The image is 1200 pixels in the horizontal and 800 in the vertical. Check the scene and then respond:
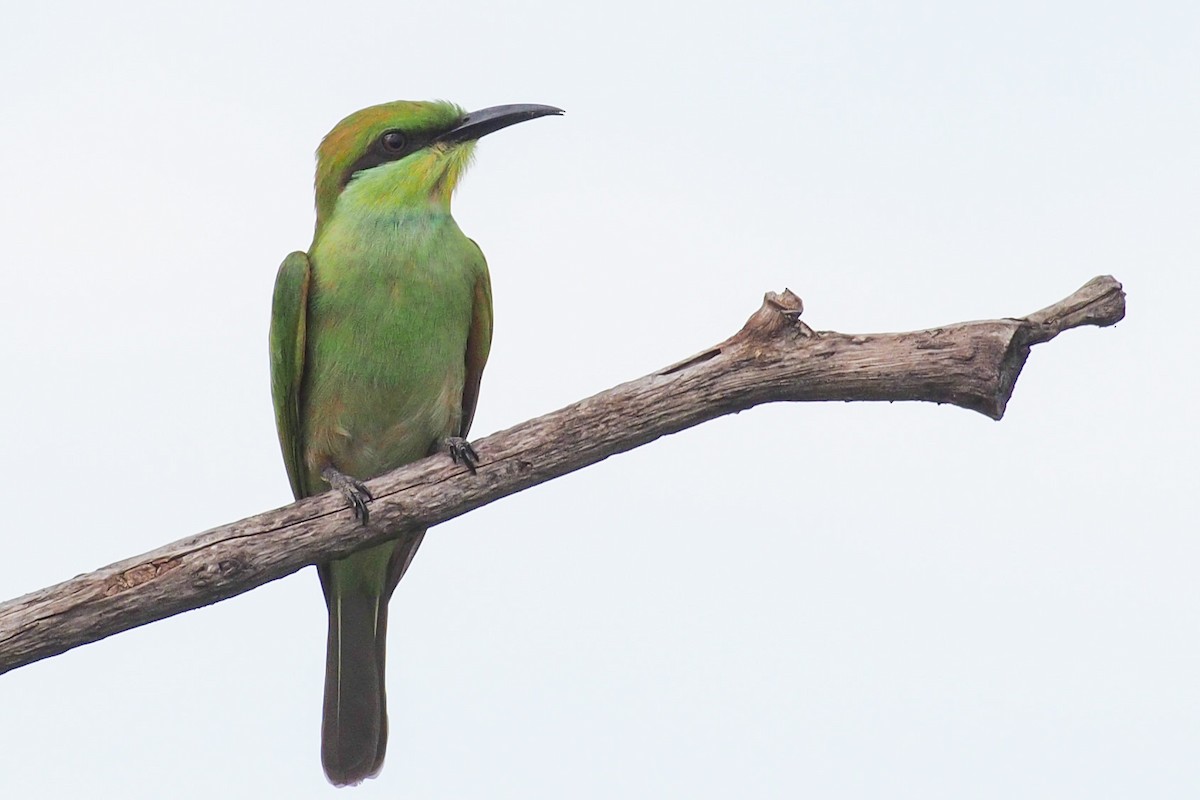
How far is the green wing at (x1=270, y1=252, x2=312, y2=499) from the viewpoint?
18.3 feet

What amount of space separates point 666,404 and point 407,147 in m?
1.88

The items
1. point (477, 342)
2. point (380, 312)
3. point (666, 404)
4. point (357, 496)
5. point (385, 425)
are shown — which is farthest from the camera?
point (477, 342)

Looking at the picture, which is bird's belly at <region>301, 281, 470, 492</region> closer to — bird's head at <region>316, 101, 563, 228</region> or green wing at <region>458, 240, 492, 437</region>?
green wing at <region>458, 240, 492, 437</region>

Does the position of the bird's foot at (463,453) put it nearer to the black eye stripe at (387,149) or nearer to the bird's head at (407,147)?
the bird's head at (407,147)

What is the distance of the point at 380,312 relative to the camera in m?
5.54

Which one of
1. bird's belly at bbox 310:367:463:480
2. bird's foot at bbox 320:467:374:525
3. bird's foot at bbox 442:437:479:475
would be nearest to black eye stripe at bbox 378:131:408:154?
bird's belly at bbox 310:367:463:480

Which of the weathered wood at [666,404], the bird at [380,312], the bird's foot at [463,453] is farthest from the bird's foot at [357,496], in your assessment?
the bird at [380,312]

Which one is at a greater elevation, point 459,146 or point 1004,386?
point 459,146

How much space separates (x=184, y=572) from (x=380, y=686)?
71.4 inches

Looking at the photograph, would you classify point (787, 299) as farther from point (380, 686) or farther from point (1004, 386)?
point (380, 686)

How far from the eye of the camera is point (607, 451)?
183 inches

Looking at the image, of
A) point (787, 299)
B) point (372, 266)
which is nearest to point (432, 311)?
point (372, 266)

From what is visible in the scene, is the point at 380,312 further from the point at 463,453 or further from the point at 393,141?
the point at 463,453

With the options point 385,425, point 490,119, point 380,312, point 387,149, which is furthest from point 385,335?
point 490,119
